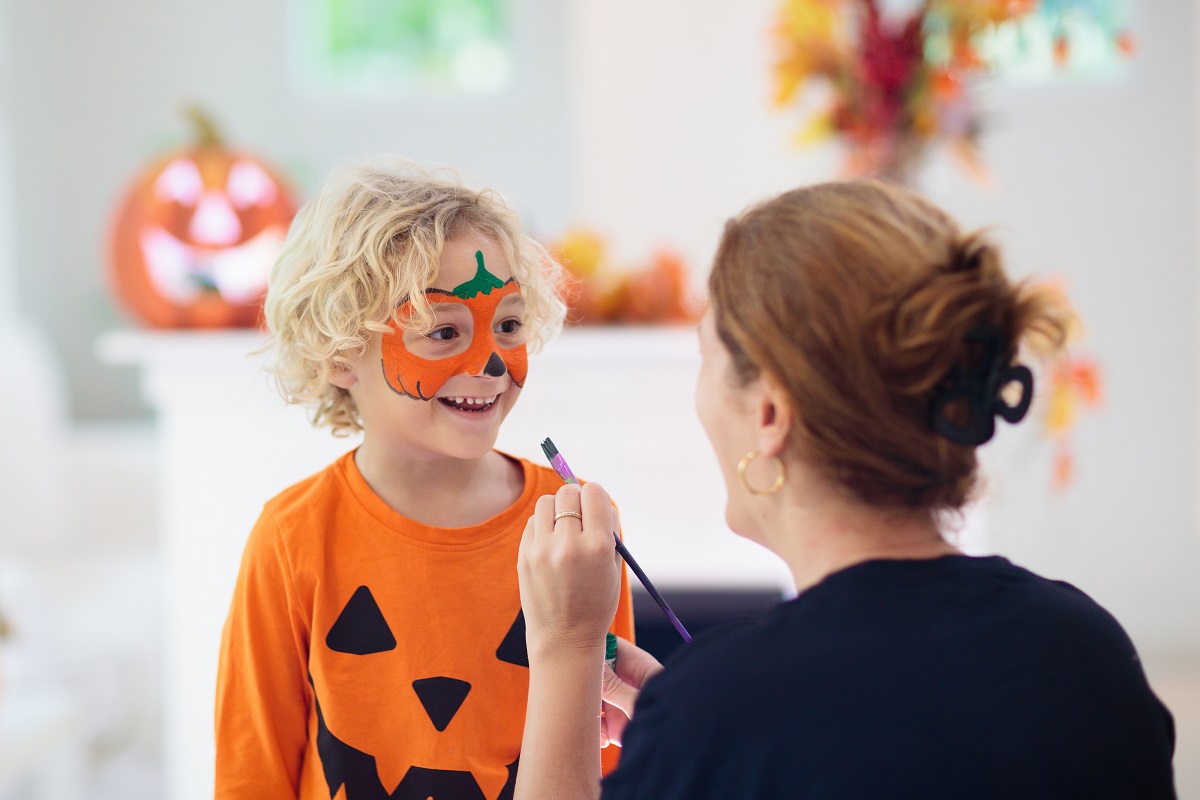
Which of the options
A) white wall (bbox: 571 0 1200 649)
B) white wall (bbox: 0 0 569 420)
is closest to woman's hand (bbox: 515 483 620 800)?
white wall (bbox: 571 0 1200 649)

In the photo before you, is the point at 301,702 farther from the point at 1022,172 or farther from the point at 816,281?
the point at 1022,172

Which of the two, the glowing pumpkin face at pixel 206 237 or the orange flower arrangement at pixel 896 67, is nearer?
the orange flower arrangement at pixel 896 67

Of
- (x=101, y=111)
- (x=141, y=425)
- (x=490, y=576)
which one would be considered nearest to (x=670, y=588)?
(x=490, y=576)

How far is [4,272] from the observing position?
14.3ft

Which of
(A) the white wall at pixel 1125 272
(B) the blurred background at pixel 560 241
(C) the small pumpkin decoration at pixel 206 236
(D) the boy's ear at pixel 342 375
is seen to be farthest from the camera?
(A) the white wall at pixel 1125 272

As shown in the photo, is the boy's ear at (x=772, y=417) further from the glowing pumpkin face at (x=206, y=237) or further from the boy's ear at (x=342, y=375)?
the glowing pumpkin face at (x=206, y=237)

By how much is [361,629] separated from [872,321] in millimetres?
458

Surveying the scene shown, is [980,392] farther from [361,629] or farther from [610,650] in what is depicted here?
[361,629]

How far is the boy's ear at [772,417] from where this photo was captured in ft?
2.35

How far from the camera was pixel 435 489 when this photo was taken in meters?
0.96

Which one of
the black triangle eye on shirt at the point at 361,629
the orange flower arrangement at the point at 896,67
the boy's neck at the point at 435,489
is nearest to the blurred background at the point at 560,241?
the orange flower arrangement at the point at 896,67

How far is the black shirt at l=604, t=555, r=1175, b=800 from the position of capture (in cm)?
66

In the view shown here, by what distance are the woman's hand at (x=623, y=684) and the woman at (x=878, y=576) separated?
178mm

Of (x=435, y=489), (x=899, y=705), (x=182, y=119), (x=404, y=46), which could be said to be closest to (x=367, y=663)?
(x=435, y=489)
